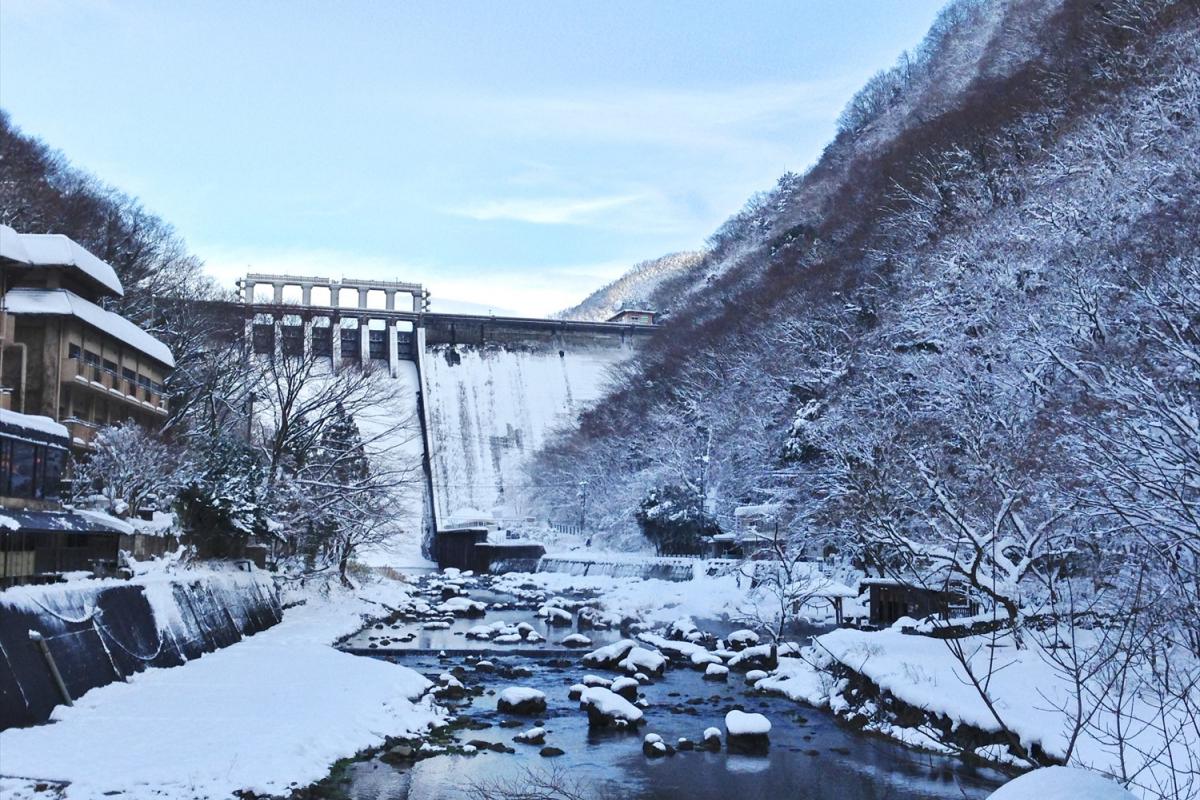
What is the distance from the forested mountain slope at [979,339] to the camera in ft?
58.6

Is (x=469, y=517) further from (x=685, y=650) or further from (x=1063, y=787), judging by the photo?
(x=1063, y=787)

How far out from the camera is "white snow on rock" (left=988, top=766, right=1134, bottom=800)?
377 centimetres

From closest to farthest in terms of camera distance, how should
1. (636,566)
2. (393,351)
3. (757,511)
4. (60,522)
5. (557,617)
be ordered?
(60,522)
(557,617)
(757,511)
(636,566)
(393,351)

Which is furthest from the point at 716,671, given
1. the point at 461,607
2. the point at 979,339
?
the point at 979,339

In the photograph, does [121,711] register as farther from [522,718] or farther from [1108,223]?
[1108,223]

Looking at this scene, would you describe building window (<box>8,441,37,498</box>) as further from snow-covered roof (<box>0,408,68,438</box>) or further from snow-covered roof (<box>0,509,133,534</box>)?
snow-covered roof (<box>0,509,133,534</box>)

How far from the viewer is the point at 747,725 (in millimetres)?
14773

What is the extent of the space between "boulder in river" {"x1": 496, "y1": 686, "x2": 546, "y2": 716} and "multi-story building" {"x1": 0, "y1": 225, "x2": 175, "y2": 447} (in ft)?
50.6

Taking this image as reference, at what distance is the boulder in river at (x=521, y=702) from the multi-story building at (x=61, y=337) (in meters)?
15.4

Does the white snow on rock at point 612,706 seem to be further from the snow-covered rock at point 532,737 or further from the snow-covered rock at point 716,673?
the snow-covered rock at point 716,673

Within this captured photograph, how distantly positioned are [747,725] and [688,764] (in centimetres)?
154

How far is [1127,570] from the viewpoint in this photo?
15242mm

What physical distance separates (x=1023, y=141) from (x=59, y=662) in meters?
46.6

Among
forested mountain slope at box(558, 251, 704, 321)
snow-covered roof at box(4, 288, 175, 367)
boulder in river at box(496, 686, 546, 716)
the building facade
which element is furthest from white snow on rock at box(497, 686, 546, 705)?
forested mountain slope at box(558, 251, 704, 321)
